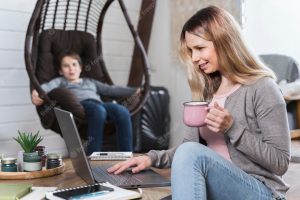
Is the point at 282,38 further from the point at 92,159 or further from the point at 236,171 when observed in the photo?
the point at 236,171

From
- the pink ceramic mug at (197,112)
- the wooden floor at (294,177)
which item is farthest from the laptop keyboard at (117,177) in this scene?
the wooden floor at (294,177)

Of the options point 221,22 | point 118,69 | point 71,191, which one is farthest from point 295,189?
point 118,69

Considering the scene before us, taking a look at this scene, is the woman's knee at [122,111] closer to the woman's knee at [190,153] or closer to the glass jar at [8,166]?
the glass jar at [8,166]

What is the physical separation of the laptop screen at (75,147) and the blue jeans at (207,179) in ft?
0.96

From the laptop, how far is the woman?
56 mm

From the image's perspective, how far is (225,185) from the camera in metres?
1.23

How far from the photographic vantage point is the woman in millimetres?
1198

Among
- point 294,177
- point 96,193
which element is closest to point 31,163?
point 96,193

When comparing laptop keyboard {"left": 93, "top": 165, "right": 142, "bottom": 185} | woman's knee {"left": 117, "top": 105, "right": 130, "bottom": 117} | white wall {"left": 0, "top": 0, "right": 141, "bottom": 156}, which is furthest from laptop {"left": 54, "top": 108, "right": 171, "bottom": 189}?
white wall {"left": 0, "top": 0, "right": 141, "bottom": 156}

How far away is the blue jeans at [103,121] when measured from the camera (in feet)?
9.91

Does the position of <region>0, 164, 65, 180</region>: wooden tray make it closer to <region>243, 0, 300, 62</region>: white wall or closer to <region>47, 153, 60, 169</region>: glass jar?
<region>47, 153, 60, 169</region>: glass jar

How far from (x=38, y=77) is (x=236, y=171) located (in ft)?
7.13

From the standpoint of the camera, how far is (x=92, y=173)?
1358 millimetres

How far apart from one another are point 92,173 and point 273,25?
8.65 feet
